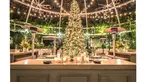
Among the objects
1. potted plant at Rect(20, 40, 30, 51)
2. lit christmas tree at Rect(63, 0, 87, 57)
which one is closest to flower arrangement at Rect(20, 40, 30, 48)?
potted plant at Rect(20, 40, 30, 51)

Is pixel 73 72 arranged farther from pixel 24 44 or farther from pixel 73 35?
pixel 24 44

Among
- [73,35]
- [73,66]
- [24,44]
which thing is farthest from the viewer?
[73,35]

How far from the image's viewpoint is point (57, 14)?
3945mm

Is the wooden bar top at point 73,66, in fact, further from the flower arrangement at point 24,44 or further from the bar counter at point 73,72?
the flower arrangement at point 24,44

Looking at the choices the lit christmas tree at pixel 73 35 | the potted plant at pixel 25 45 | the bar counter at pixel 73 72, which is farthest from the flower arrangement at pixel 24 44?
the lit christmas tree at pixel 73 35

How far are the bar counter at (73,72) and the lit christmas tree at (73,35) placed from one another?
549mm

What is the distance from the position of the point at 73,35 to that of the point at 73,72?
0.93 meters

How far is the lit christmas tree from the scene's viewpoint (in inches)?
155

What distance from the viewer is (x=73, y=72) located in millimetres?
3436

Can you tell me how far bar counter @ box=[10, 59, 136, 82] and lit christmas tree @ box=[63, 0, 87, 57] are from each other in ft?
1.80

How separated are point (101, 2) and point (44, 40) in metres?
1.41

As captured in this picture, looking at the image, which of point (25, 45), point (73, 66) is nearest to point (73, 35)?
point (73, 66)
